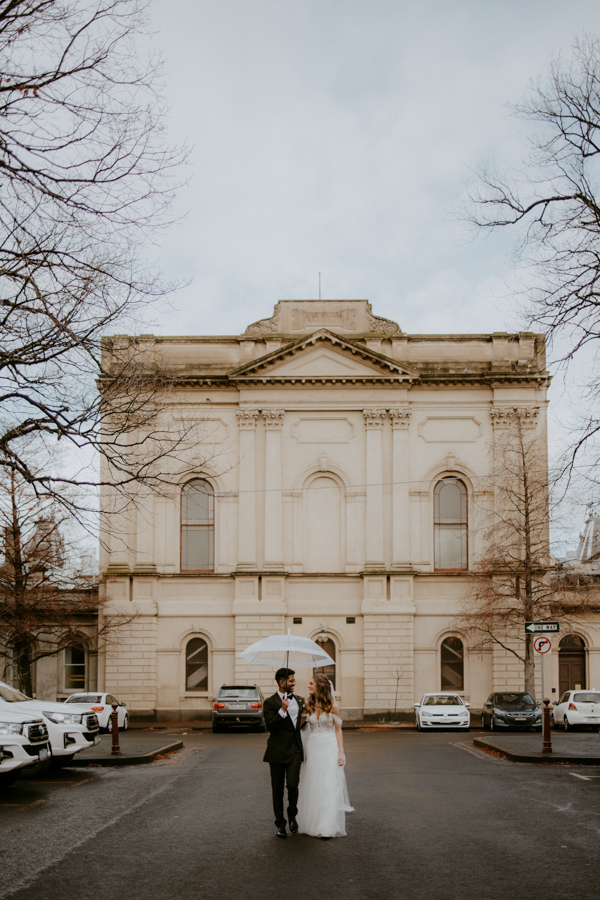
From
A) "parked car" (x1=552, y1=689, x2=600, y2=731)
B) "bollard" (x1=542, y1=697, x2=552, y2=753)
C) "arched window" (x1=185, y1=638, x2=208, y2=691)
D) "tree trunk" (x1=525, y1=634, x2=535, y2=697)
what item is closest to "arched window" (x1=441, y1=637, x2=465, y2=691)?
"tree trunk" (x1=525, y1=634, x2=535, y2=697)

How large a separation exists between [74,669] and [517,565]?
17740mm

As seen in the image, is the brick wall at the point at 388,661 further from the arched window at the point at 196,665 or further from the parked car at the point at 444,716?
the arched window at the point at 196,665

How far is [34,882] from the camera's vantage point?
31.2 feet

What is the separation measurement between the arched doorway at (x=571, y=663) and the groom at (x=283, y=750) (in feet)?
107

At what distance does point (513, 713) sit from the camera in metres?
34.6

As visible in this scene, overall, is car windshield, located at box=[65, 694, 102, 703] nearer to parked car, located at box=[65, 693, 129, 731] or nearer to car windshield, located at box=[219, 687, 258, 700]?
parked car, located at box=[65, 693, 129, 731]

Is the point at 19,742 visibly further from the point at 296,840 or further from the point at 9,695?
the point at 296,840

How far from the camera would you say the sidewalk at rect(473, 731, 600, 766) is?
2150cm

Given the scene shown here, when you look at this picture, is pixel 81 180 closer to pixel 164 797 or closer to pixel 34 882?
pixel 34 882

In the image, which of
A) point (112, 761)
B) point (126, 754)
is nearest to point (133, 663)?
point (126, 754)

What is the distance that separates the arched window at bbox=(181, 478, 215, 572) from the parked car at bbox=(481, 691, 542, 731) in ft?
42.3

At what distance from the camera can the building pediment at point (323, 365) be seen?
42.4 meters

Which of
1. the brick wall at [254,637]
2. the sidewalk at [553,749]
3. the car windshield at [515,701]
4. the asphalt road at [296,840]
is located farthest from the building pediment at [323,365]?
the asphalt road at [296,840]

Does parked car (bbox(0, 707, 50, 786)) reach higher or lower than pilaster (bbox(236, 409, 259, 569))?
lower
